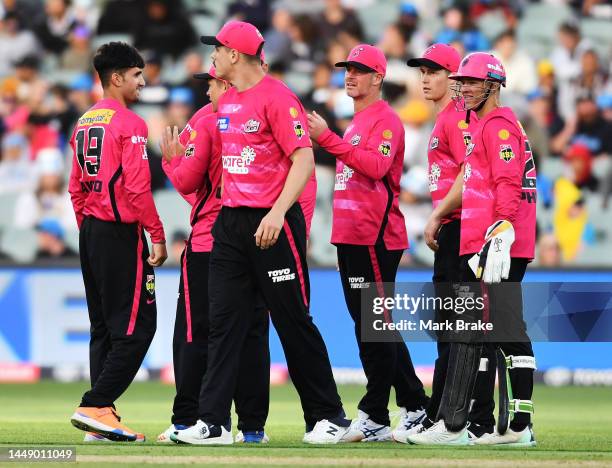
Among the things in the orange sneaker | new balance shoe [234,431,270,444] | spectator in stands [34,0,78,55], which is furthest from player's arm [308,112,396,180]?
spectator in stands [34,0,78,55]

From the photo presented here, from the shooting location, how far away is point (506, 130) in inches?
294

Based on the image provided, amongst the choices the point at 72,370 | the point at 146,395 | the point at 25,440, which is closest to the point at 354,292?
the point at 25,440

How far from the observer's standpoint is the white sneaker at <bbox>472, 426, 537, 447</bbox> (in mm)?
7602

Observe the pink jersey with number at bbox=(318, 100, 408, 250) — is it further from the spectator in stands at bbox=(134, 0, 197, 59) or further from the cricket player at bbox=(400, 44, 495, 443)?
the spectator in stands at bbox=(134, 0, 197, 59)

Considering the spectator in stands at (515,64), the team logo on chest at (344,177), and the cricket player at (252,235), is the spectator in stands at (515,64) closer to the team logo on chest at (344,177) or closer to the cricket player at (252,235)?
the team logo on chest at (344,177)

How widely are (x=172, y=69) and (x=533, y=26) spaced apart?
479 centimetres

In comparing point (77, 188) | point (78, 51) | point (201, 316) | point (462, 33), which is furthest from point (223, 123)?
point (78, 51)

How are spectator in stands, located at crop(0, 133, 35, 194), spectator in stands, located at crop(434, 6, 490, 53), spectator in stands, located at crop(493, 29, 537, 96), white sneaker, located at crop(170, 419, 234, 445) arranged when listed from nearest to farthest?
white sneaker, located at crop(170, 419, 234, 445)
spectator in stands, located at crop(0, 133, 35, 194)
spectator in stands, located at crop(493, 29, 537, 96)
spectator in stands, located at crop(434, 6, 490, 53)

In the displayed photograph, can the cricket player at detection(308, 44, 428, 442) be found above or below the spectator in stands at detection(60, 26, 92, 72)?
below

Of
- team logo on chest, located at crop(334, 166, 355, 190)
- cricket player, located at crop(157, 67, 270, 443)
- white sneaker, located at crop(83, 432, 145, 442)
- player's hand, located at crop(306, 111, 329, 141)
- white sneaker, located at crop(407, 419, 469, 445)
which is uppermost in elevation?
player's hand, located at crop(306, 111, 329, 141)

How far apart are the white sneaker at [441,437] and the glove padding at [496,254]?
3.09 ft

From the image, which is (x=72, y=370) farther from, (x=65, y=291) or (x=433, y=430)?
(x=433, y=430)

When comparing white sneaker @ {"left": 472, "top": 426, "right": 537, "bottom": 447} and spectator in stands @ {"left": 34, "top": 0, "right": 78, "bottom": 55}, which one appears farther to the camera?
spectator in stands @ {"left": 34, "top": 0, "right": 78, "bottom": 55}

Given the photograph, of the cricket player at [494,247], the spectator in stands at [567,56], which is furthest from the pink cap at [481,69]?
the spectator in stands at [567,56]
